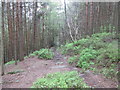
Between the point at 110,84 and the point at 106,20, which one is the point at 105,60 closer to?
the point at 110,84

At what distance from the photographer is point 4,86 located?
202 inches

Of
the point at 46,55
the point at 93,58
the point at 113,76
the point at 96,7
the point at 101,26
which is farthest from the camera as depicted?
the point at 96,7

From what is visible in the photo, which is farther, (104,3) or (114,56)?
(104,3)

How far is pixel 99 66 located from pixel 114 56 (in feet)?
3.09

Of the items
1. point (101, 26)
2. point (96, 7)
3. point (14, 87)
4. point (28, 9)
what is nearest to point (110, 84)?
point (14, 87)

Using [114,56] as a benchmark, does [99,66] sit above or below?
below

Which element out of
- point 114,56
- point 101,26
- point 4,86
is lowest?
point 4,86

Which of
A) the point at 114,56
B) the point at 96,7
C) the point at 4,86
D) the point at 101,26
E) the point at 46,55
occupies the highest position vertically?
the point at 96,7

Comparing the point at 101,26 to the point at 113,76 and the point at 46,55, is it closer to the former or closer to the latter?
the point at 46,55

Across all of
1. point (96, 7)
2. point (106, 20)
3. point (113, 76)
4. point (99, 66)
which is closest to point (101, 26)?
point (106, 20)

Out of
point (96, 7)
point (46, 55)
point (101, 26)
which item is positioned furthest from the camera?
point (96, 7)

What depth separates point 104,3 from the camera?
14.1 m

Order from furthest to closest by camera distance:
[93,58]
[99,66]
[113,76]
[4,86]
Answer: [93,58] → [99,66] → [4,86] → [113,76]

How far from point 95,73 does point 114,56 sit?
4.72 ft
